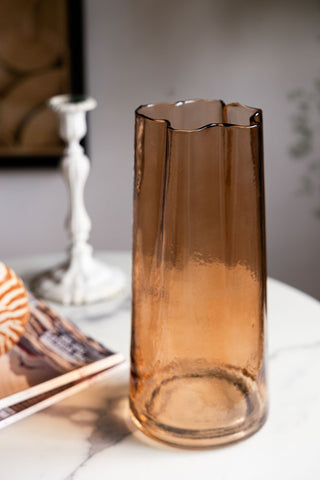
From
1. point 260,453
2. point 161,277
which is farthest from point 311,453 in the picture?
point 161,277

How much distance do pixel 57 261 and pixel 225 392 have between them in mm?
457

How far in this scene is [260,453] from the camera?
0.41 meters

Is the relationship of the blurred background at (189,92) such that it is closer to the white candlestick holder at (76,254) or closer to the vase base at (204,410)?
the white candlestick holder at (76,254)

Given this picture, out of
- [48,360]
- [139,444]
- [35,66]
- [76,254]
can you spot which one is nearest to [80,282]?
[76,254]

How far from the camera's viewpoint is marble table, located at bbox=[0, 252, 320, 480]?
40 cm

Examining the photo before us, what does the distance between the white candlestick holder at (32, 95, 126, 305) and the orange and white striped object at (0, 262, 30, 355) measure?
0.19 meters

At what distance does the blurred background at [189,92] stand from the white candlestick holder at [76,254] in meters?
0.56

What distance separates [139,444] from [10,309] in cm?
16

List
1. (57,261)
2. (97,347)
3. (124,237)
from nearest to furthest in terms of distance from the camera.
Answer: (97,347) < (57,261) < (124,237)

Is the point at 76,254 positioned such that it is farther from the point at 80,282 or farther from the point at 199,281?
the point at 199,281

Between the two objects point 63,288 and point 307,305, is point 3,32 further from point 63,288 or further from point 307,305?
point 307,305

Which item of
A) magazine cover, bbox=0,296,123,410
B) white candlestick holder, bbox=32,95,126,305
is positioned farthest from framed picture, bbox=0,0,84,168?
magazine cover, bbox=0,296,123,410

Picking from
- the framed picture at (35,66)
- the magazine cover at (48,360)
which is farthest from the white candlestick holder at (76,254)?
the framed picture at (35,66)

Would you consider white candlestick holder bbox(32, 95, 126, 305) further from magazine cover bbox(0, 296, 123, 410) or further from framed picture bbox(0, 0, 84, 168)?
framed picture bbox(0, 0, 84, 168)
